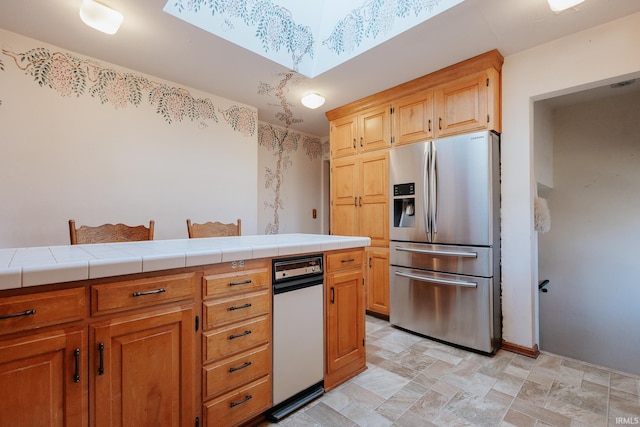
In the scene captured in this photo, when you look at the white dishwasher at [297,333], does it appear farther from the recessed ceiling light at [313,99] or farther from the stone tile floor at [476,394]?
the recessed ceiling light at [313,99]

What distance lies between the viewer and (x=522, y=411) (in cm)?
161

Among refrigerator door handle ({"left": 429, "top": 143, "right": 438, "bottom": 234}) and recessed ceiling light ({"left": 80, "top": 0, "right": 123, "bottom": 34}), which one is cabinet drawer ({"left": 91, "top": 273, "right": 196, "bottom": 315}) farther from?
refrigerator door handle ({"left": 429, "top": 143, "right": 438, "bottom": 234})

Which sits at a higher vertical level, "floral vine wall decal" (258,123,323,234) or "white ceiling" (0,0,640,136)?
"white ceiling" (0,0,640,136)

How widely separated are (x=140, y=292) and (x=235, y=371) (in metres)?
0.59

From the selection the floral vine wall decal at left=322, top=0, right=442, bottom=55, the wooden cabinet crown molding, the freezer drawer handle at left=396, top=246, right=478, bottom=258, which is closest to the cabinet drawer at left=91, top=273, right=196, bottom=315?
the freezer drawer handle at left=396, top=246, right=478, bottom=258

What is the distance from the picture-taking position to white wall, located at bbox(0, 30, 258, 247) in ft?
6.97

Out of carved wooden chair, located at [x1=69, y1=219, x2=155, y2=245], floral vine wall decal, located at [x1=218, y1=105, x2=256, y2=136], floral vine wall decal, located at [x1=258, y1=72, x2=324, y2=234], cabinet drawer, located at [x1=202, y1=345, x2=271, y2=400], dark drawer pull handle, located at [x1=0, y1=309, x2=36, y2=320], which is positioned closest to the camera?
dark drawer pull handle, located at [x1=0, y1=309, x2=36, y2=320]

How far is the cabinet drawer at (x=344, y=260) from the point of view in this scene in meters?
1.79

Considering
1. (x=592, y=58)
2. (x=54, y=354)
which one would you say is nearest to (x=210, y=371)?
(x=54, y=354)

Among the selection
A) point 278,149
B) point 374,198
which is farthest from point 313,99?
point 278,149

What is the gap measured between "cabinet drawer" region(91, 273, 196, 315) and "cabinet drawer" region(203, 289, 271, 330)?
0.12 meters

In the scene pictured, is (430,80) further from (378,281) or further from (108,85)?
(108,85)

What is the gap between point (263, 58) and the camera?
2434 millimetres

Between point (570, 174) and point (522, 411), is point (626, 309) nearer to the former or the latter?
point (570, 174)
